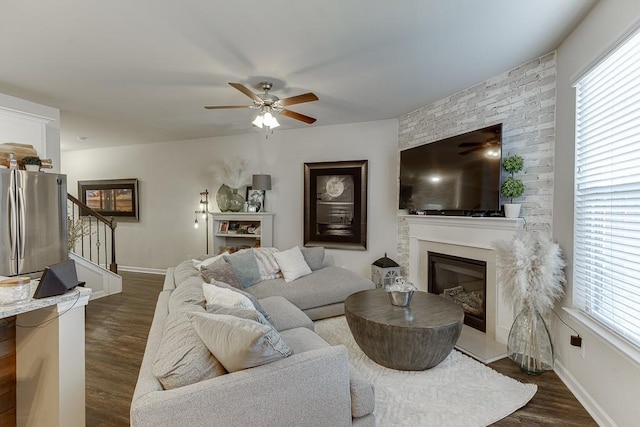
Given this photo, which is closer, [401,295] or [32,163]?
[401,295]

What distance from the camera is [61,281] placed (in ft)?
5.25

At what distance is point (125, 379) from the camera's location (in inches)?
95.7

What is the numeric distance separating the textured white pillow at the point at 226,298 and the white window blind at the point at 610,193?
2291 mm

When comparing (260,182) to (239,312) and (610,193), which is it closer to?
(239,312)

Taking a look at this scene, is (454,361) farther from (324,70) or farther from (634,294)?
(324,70)

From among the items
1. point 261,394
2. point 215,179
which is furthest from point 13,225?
point 261,394

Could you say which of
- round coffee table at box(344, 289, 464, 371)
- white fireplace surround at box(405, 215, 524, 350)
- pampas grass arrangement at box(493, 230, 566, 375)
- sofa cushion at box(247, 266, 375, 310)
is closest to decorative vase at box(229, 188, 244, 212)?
sofa cushion at box(247, 266, 375, 310)

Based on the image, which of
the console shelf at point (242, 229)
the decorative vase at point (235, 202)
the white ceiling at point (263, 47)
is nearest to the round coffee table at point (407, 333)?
the white ceiling at point (263, 47)

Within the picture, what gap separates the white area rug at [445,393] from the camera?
1.95 m

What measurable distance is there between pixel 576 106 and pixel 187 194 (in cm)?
606

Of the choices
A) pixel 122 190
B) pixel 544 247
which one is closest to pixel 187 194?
pixel 122 190

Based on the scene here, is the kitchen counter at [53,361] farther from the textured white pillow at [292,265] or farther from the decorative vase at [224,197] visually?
the decorative vase at [224,197]

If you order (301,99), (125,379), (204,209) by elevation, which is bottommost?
(125,379)

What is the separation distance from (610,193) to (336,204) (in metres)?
3.60
